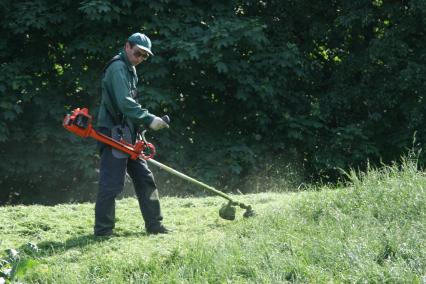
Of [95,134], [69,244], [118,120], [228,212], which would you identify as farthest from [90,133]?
[228,212]

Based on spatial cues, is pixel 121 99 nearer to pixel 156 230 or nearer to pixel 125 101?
pixel 125 101

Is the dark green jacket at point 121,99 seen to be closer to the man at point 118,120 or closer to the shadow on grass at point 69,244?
the man at point 118,120

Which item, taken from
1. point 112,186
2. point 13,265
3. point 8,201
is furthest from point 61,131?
point 13,265

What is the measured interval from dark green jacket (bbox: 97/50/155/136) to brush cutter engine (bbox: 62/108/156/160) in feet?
0.63

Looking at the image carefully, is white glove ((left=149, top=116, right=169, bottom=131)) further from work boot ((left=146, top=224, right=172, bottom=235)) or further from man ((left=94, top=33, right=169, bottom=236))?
work boot ((left=146, top=224, right=172, bottom=235))

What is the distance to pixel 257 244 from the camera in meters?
6.03

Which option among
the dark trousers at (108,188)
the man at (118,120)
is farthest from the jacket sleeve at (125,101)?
the dark trousers at (108,188)

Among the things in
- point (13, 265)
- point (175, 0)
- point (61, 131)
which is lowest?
point (13, 265)

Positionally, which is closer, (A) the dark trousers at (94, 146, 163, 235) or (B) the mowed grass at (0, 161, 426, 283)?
(B) the mowed grass at (0, 161, 426, 283)

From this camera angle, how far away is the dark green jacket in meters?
6.64

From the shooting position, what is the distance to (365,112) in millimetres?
14195

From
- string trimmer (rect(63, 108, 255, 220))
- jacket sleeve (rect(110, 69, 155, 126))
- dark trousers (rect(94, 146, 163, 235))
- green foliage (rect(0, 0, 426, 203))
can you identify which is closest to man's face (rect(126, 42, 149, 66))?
jacket sleeve (rect(110, 69, 155, 126))

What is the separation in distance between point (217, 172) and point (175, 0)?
3086 millimetres

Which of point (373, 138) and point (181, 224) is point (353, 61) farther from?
point (181, 224)
